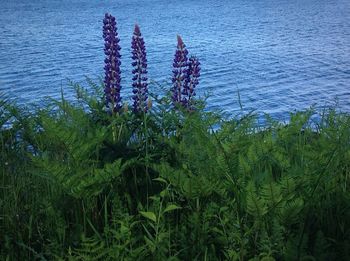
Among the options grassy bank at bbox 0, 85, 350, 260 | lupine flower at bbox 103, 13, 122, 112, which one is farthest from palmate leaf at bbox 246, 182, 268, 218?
lupine flower at bbox 103, 13, 122, 112

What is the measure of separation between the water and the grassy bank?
4.86ft

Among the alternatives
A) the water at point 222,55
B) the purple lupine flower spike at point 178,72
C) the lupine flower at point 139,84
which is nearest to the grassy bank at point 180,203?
the lupine flower at point 139,84

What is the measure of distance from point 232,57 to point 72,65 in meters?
2.73

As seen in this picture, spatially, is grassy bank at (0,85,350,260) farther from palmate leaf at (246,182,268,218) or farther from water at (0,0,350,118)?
water at (0,0,350,118)

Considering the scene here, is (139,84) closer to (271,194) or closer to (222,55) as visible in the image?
(271,194)

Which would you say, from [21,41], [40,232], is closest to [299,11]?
[21,41]

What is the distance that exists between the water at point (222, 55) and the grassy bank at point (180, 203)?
1480 millimetres

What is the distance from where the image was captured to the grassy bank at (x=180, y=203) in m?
2.35

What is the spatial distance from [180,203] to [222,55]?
7339 mm

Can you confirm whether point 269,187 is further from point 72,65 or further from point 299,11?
point 299,11

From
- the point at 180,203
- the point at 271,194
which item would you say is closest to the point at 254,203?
the point at 271,194

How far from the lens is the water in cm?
715

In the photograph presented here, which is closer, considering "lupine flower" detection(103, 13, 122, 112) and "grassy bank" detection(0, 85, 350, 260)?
"grassy bank" detection(0, 85, 350, 260)

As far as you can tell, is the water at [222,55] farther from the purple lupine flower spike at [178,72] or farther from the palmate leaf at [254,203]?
the palmate leaf at [254,203]
